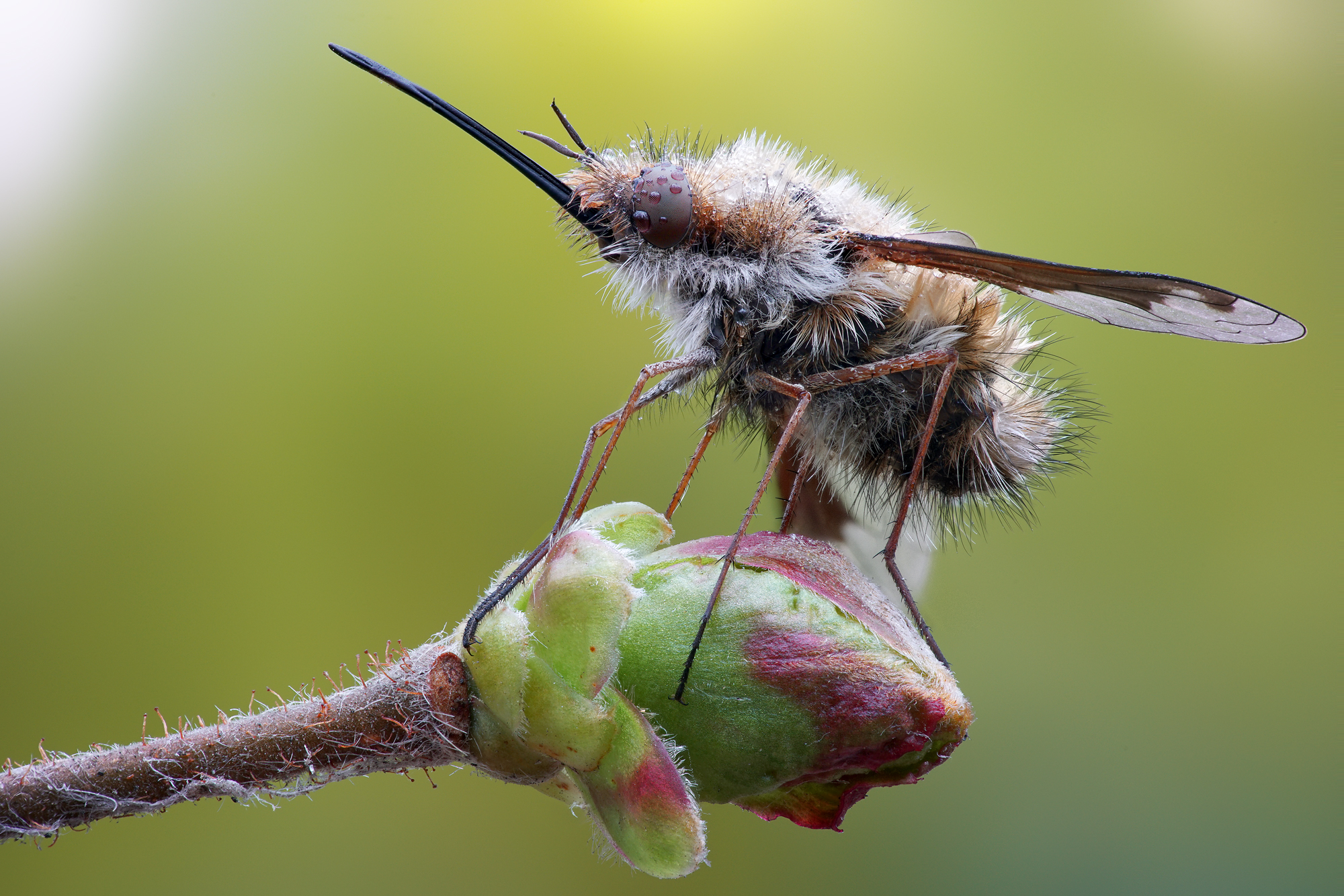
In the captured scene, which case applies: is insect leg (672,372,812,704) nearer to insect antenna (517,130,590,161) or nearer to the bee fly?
the bee fly

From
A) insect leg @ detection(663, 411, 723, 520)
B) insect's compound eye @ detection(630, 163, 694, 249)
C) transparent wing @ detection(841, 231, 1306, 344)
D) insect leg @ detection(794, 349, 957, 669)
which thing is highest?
transparent wing @ detection(841, 231, 1306, 344)

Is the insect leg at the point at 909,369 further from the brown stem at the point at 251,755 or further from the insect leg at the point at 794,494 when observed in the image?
the brown stem at the point at 251,755

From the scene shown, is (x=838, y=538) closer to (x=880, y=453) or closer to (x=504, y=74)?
(x=880, y=453)

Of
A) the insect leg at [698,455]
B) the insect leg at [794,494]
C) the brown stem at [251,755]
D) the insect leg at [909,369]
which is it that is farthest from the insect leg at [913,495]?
the brown stem at [251,755]

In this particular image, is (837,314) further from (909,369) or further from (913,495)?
(913,495)

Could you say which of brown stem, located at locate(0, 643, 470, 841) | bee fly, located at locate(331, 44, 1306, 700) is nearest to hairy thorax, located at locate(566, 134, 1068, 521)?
bee fly, located at locate(331, 44, 1306, 700)

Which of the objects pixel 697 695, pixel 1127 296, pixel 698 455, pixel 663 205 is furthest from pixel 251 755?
pixel 1127 296

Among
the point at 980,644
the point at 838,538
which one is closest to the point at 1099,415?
the point at 838,538
